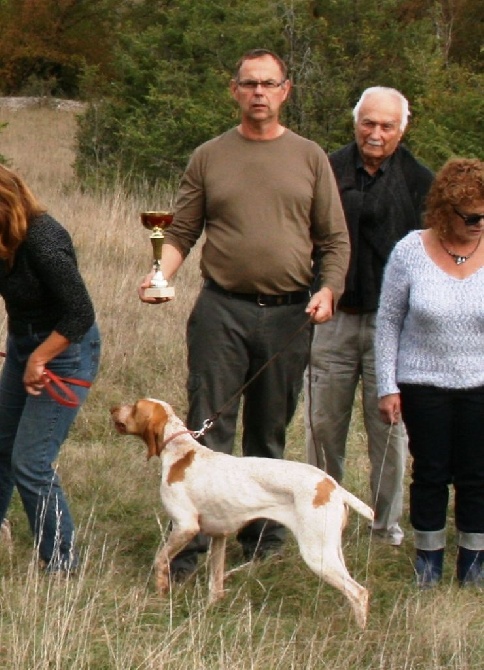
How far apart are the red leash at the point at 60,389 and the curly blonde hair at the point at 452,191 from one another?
150cm

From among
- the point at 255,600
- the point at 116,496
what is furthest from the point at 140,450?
the point at 255,600

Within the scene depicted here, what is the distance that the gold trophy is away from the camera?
182 inches

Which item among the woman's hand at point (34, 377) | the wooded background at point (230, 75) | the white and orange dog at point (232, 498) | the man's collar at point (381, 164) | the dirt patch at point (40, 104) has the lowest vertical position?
the dirt patch at point (40, 104)

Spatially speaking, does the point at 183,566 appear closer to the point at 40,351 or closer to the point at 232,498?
the point at 232,498

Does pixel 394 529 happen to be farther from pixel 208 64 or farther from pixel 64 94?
pixel 64 94

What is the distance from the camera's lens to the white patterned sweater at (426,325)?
15.5 feet

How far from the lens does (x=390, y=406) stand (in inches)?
192

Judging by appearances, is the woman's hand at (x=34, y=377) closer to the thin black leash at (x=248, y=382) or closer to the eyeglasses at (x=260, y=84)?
the thin black leash at (x=248, y=382)

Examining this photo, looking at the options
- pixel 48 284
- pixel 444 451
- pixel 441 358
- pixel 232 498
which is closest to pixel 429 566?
pixel 444 451

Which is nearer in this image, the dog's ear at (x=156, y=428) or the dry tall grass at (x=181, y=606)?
the dry tall grass at (x=181, y=606)

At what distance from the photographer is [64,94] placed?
37656mm

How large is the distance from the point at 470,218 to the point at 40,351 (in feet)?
5.41

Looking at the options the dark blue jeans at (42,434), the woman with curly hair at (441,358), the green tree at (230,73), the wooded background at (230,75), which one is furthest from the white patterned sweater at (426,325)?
the green tree at (230,73)

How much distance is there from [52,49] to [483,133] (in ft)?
84.0
